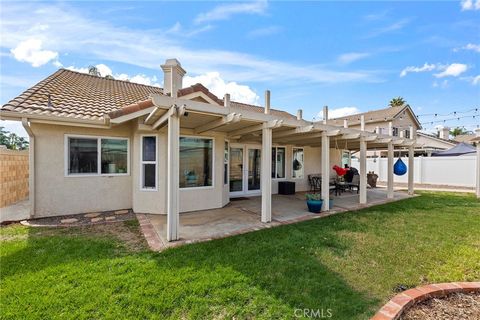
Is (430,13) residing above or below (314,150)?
above

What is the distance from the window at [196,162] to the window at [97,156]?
210 cm

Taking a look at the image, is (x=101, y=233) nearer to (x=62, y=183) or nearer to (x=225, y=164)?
(x=62, y=183)

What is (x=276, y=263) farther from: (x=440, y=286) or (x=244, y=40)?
(x=244, y=40)

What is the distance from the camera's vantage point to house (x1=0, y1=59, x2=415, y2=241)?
261 inches

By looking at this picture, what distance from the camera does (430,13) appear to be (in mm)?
9969

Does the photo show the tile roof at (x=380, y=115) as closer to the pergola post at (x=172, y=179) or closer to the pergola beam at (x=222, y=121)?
the pergola beam at (x=222, y=121)

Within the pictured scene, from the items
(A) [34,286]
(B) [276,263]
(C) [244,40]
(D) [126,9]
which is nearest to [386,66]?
(C) [244,40]

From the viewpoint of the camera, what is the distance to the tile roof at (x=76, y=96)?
6.96 metres

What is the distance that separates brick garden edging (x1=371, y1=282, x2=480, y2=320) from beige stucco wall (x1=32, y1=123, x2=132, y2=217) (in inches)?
317

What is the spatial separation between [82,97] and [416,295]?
1090cm

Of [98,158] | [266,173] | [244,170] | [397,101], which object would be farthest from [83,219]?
[397,101]

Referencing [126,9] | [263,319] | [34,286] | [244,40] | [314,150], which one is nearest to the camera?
[263,319]

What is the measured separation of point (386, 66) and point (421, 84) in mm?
8747

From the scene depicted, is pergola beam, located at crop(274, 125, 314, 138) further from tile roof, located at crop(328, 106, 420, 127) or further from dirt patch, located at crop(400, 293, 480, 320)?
tile roof, located at crop(328, 106, 420, 127)
